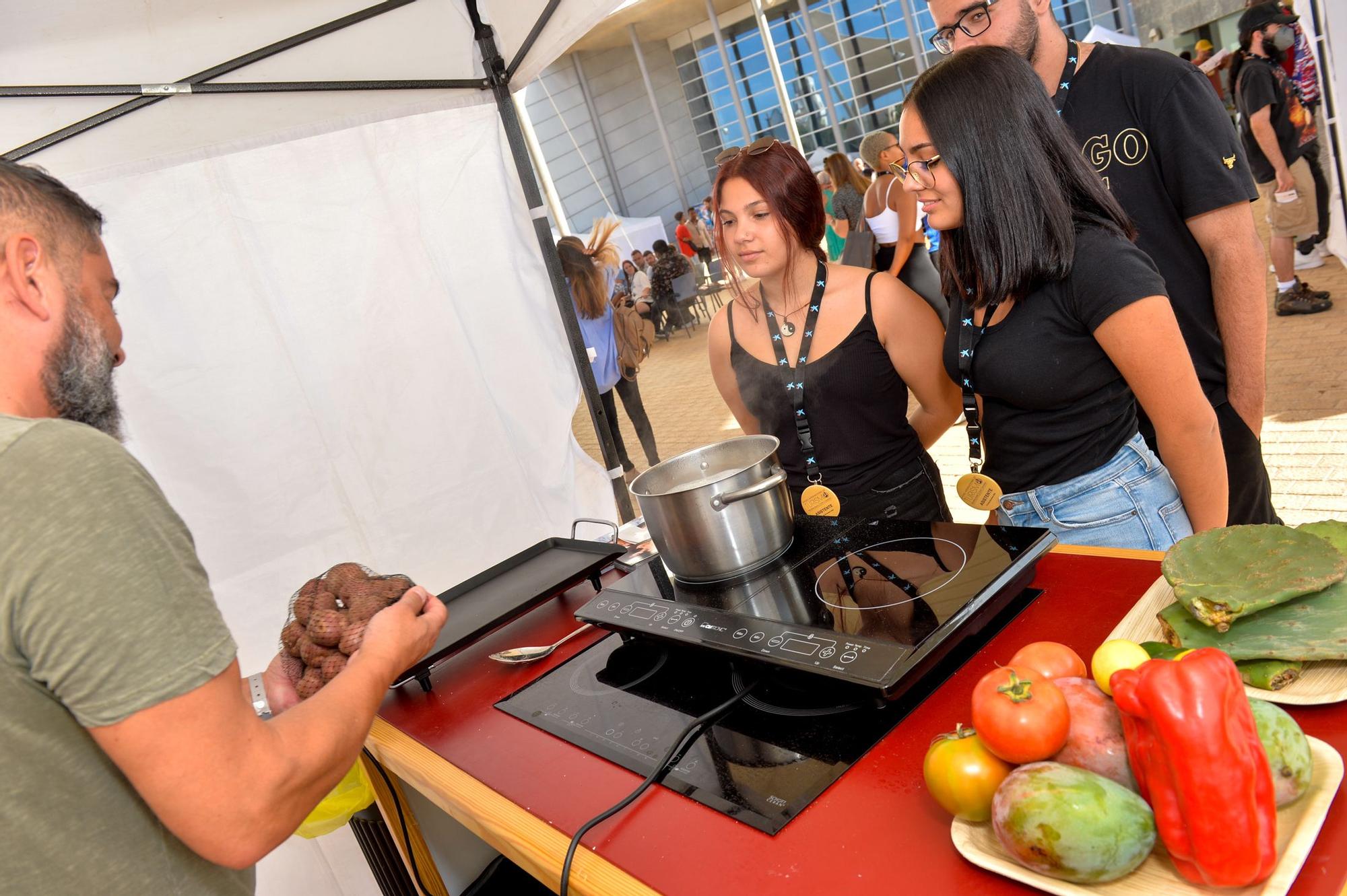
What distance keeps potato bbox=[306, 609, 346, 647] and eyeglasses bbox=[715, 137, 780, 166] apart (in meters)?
1.44

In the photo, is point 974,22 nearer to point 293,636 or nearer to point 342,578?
point 342,578

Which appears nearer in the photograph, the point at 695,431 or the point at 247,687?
the point at 247,687

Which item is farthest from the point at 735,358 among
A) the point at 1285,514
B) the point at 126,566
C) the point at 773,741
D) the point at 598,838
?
the point at 1285,514

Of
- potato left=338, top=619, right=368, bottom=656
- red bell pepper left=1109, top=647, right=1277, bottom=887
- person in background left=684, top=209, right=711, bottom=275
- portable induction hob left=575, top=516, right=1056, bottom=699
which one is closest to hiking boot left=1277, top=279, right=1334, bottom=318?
portable induction hob left=575, top=516, right=1056, bottom=699

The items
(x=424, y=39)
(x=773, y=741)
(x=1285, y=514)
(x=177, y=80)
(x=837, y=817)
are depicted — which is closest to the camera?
(x=837, y=817)

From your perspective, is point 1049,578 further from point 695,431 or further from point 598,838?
point 695,431

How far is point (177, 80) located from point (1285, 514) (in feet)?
13.5

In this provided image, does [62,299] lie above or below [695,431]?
above

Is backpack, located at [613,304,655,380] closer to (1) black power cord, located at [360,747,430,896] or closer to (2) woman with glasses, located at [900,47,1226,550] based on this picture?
(1) black power cord, located at [360,747,430,896]

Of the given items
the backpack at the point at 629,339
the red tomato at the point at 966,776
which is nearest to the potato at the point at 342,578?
the red tomato at the point at 966,776

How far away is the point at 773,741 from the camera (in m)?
1.14

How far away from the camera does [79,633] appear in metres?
0.83

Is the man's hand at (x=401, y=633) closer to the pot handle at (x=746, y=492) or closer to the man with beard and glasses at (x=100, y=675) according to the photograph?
the man with beard and glasses at (x=100, y=675)

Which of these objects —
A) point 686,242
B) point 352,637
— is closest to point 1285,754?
point 352,637
